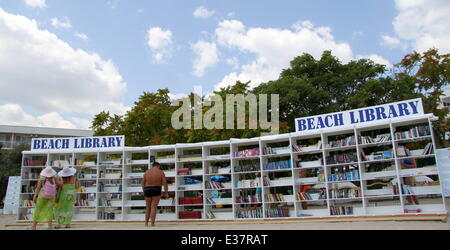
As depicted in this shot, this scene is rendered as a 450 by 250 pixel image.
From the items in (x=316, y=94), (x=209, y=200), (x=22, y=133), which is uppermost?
(x=22, y=133)

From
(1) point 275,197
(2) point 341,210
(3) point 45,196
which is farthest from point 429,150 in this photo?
(3) point 45,196

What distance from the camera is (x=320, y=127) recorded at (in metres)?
8.80

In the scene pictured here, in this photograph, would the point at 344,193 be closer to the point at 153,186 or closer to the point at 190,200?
the point at 190,200

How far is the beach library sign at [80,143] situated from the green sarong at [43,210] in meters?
2.72

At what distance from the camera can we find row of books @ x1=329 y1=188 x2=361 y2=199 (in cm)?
816

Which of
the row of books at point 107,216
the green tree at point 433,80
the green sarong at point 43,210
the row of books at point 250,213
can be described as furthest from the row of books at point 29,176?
the green tree at point 433,80

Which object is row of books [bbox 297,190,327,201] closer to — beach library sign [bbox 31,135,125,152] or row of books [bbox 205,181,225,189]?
row of books [bbox 205,181,225,189]

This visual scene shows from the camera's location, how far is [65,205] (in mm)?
8531

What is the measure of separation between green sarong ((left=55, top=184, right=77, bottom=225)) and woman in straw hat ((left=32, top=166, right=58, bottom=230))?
281mm

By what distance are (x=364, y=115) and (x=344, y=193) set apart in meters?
1.84

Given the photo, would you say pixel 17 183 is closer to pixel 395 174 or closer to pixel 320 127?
pixel 320 127

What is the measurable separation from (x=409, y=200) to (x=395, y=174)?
129 centimetres

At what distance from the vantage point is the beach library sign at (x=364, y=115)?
25.3 ft

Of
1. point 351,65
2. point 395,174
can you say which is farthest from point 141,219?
point 351,65
